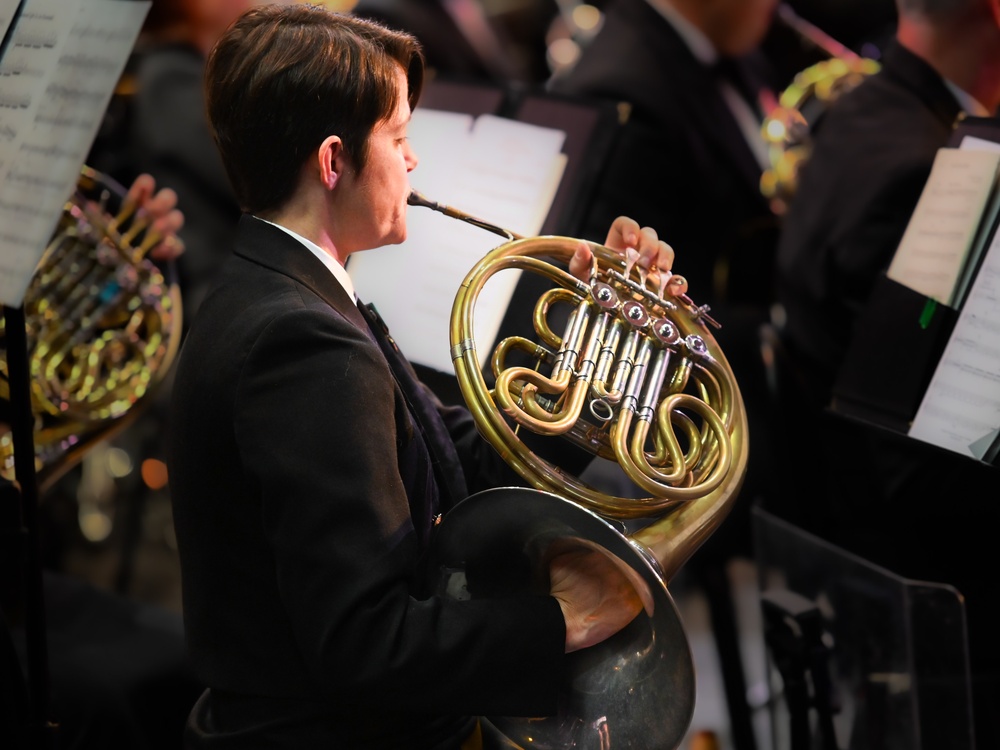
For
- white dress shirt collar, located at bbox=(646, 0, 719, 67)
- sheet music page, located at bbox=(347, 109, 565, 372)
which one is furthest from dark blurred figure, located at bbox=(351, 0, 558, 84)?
sheet music page, located at bbox=(347, 109, 565, 372)

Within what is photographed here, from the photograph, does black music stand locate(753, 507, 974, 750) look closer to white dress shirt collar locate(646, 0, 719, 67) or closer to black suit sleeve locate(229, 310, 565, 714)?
black suit sleeve locate(229, 310, 565, 714)

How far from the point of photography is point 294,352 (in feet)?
3.87

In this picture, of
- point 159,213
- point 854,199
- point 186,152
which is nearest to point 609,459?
point 854,199

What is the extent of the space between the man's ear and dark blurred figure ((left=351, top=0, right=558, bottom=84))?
2622mm

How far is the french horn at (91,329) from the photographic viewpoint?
2.05m

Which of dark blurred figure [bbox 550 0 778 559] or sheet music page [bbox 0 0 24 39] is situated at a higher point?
dark blurred figure [bbox 550 0 778 559]

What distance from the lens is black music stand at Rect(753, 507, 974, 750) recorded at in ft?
5.93

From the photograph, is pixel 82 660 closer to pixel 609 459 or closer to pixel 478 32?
pixel 609 459

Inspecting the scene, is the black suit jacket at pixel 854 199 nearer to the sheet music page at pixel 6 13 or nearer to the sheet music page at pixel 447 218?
the sheet music page at pixel 447 218

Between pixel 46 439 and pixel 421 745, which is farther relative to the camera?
pixel 46 439

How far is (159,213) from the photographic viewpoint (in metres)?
2.27

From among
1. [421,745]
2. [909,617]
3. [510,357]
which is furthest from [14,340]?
[909,617]

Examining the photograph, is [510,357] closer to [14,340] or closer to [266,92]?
[266,92]

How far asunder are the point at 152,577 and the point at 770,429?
218 centimetres
